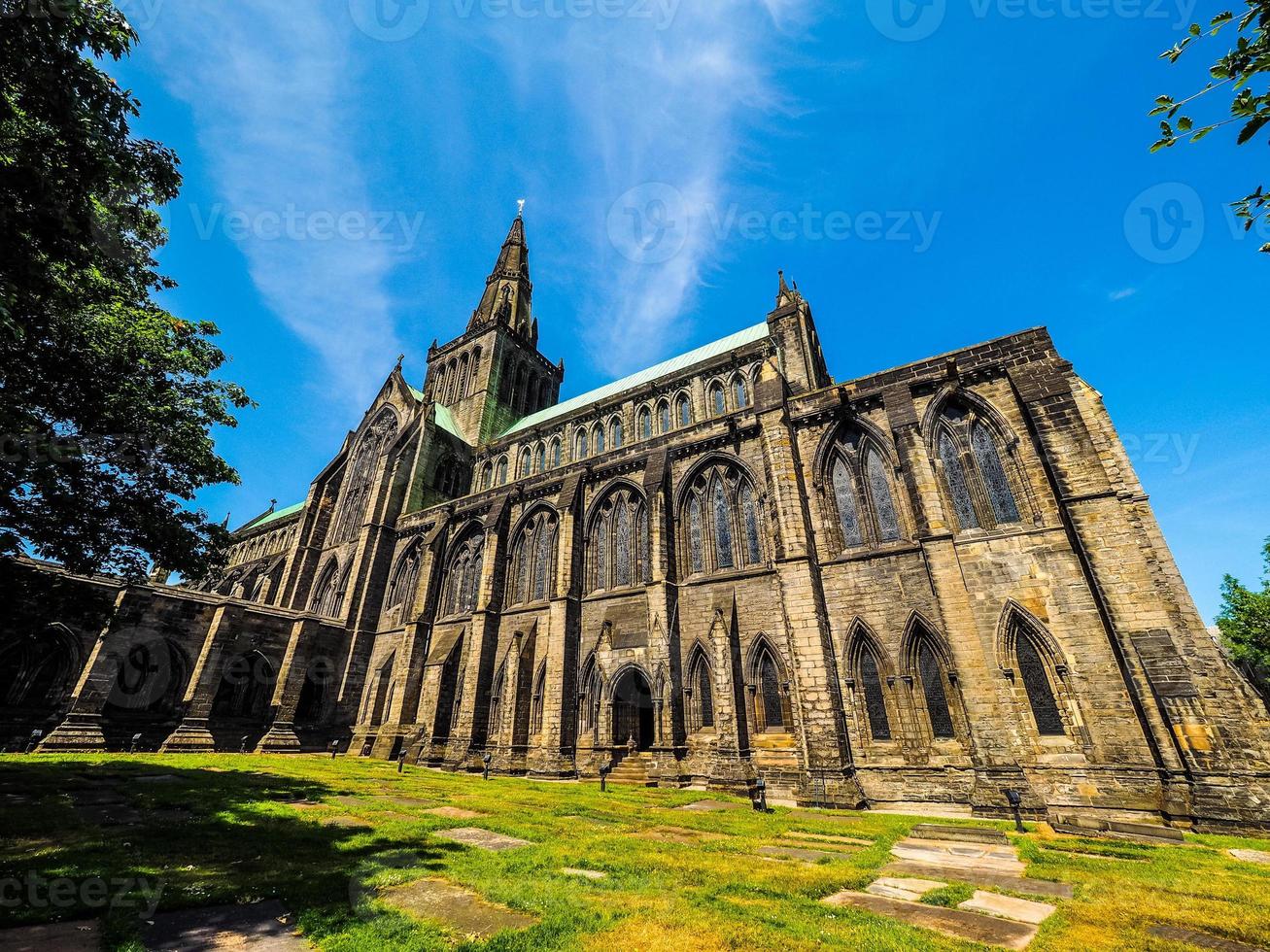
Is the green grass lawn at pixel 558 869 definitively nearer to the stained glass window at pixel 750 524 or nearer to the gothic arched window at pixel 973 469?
the gothic arched window at pixel 973 469

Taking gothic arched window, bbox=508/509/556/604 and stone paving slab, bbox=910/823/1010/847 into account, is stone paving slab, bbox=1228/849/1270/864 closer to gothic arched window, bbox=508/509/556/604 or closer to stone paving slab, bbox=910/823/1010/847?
stone paving slab, bbox=910/823/1010/847

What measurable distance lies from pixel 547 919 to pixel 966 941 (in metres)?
3.91

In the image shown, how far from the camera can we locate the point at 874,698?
1650cm

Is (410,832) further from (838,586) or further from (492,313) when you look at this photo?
(492,313)

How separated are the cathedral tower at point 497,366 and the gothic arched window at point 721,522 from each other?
83.0ft

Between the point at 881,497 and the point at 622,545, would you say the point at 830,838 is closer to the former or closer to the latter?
the point at 881,497

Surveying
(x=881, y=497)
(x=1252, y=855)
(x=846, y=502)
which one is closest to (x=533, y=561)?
(x=846, y=502)

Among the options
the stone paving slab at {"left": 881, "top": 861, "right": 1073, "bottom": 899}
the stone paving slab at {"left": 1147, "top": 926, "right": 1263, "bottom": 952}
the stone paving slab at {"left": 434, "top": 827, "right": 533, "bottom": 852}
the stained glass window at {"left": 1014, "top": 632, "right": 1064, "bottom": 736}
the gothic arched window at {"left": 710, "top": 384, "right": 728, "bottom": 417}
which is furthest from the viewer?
the gothic arched window at {"left": 710, "top": 384, "right": 728, "bottom": 417}

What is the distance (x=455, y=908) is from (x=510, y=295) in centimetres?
5467

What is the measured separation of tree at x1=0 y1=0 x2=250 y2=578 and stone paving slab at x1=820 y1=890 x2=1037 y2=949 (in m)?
11.2

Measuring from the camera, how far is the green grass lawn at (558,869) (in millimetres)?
4844

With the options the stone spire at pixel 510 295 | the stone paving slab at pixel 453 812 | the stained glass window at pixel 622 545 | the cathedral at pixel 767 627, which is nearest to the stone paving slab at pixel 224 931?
the stone paving slab at pixel 453 812

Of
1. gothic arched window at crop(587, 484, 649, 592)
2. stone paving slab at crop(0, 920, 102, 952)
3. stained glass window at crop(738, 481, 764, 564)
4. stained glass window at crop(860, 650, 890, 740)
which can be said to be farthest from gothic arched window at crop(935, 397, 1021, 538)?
stone paving slab at crop(0, 920, 102, 952)

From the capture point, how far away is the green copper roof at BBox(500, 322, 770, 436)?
113 ft
